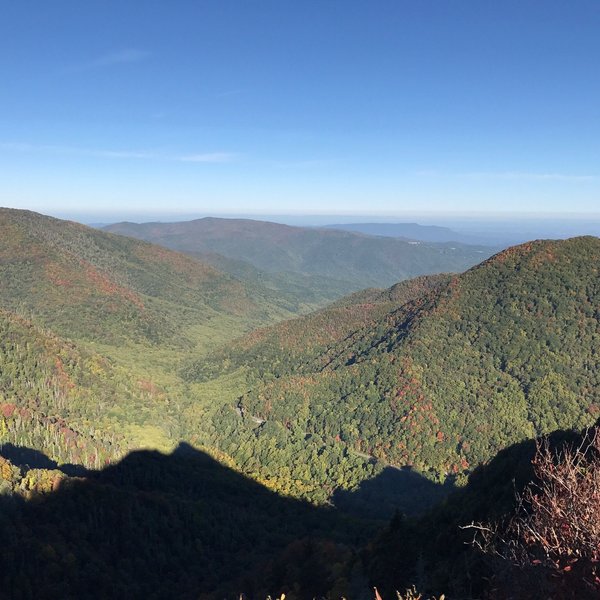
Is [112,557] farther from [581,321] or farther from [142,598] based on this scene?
[581,321]

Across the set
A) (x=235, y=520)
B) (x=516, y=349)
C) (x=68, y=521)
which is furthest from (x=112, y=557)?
(x=516, y=349)

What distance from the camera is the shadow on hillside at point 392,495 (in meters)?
136

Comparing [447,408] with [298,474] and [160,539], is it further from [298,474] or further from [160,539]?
[160,539]

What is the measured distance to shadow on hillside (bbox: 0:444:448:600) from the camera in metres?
77.0

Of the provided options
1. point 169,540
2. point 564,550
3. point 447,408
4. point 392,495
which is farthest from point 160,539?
point 447,408

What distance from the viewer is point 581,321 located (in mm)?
191500

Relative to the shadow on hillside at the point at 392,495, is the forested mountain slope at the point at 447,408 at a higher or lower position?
higher

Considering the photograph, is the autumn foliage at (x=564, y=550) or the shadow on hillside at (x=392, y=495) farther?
the shadow on hillside at (x=392, y=495)

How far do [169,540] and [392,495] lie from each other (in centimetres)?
7092

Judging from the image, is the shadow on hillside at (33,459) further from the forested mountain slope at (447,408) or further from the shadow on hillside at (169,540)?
the forested mountain slope at (447,408)

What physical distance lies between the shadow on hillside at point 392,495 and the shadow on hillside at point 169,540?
12780 mm

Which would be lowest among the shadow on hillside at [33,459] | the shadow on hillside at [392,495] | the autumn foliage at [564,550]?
the shadow on hillside at [392,495]

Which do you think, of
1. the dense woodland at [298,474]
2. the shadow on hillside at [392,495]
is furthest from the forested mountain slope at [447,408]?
the shadow on hillside at [392,495]

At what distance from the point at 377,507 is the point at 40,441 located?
109 metres
